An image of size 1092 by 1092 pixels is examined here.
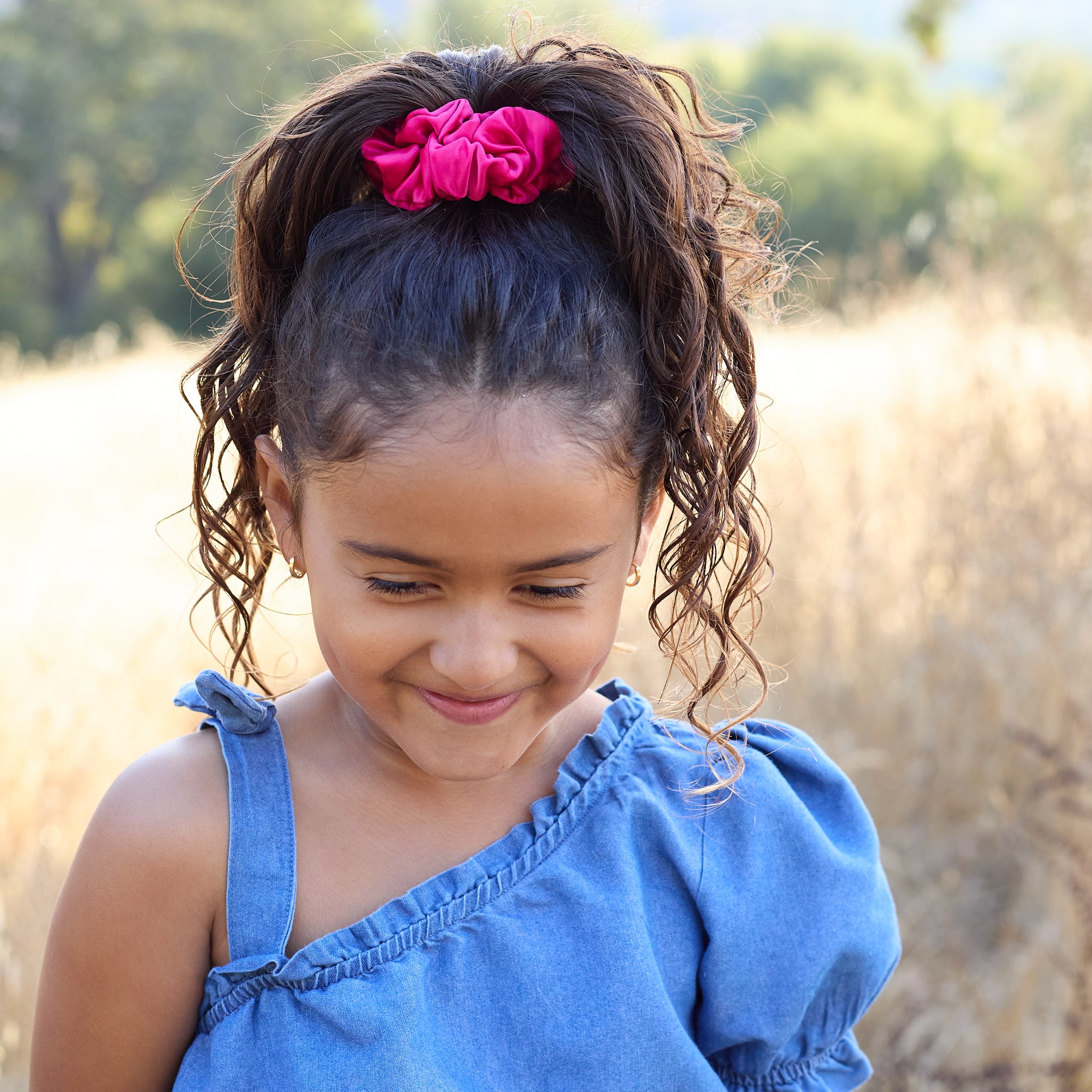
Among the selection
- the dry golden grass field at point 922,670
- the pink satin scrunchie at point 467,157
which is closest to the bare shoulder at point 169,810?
the pink satin scrunchie at point 467,157

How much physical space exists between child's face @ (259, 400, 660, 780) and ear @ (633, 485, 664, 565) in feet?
0.16

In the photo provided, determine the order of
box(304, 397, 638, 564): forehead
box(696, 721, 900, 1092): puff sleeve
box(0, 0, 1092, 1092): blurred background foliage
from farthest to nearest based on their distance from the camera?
box(0, 0, 1092, 1092): blurred background foliage → box(696, 721, 900, 1092): puff sleeve → box(304, 397, 638, 564): forehead

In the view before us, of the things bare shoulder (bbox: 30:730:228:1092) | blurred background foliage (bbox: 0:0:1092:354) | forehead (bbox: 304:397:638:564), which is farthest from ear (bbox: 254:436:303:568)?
blurred background foliage (bbox: 0:0:1092:354)

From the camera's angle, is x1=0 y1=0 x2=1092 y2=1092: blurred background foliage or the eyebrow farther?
x1=0 y1=0 x2=1092 y2=1092: blurred background foliage

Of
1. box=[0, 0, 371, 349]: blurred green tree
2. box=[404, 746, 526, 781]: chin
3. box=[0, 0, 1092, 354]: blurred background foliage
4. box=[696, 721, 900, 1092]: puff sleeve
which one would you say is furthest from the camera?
box=[0, 0, 371, 349]: blurred green tree

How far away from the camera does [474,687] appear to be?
107 cm

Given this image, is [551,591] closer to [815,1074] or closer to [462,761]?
[462,761]

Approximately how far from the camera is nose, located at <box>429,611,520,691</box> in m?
1.06

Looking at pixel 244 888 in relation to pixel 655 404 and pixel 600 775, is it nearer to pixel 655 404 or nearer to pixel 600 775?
pixel 600 775

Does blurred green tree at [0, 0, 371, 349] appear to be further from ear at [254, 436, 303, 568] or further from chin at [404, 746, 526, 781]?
chin at [404, 746, 526, 781]

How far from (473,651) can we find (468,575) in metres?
0.07

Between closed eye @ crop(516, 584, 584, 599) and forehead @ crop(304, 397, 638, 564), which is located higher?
forehead @ crop(304, 397, 638, 564)

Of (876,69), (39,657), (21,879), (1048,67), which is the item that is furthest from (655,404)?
(876,69)

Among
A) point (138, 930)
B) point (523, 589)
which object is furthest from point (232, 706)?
point (523, 589)
